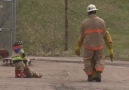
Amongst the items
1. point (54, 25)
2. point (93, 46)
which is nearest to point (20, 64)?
point (93, 46)

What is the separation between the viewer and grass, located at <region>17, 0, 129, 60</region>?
95.6 feet

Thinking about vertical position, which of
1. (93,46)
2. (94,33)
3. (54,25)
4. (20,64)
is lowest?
(20,64)

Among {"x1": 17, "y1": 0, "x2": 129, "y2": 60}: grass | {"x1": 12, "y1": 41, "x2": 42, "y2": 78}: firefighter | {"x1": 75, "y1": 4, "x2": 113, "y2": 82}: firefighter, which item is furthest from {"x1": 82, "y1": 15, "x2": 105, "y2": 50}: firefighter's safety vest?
{"x1": 17, "y1": 0, "x2": 129, "y2": 60}: grass

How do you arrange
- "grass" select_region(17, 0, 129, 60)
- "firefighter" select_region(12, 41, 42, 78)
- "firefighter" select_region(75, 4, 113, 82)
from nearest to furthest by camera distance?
1. "firefighter" select_region(75, 4, 113, 82)
2. "firefighter" select_region(12, 41, 42, 78)
3. "grass" select_region(17, 0, 129, 60)

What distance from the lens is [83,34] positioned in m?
13.0

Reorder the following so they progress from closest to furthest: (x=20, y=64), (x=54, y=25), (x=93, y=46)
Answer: (x=93, y=46)
(x=20, y=64)
(x=54, y=25)

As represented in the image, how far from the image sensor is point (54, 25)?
32469mm

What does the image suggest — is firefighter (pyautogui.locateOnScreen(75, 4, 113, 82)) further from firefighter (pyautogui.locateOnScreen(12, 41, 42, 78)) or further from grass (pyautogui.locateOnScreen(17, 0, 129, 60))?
grass (pyautogui.locateOnScreen(17, 0, 129, 60))

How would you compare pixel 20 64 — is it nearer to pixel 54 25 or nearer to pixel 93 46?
pixel 93 46

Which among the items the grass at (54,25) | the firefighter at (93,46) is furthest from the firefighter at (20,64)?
the grass at (54,25)

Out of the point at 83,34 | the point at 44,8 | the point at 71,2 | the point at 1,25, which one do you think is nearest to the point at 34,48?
the point at 1,25

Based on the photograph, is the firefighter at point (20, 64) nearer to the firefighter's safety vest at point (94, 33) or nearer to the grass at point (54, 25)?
the firefighter's safety vest at point (94, 33)

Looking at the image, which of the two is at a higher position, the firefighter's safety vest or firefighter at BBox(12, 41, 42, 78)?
the firefighter's safety vest

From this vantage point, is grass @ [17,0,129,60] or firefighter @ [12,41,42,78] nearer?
firefighter @ [12,41,42,78]
